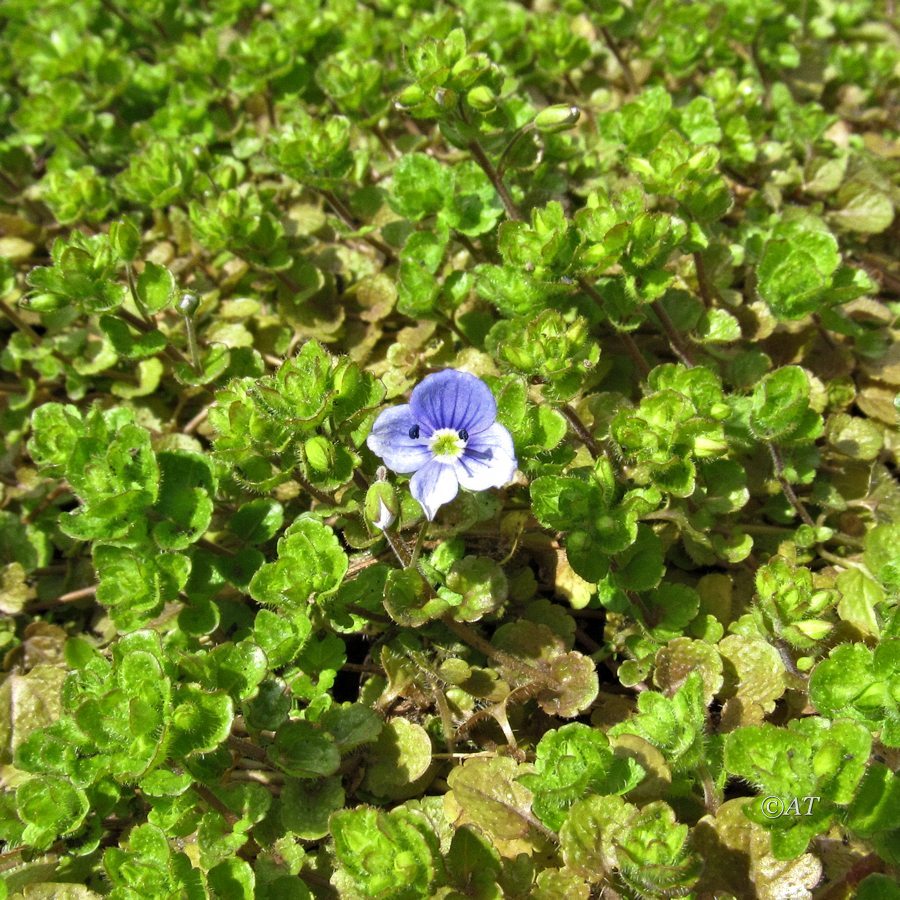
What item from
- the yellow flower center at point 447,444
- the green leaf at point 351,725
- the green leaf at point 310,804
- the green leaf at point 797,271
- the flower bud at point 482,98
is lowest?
the green leaf at point 310,804

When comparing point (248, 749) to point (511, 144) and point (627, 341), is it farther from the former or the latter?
point (511, 144)

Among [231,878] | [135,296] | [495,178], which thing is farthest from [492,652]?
[135,296]

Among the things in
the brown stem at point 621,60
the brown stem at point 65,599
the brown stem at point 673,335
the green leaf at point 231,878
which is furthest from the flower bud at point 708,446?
the brown stem at point 621,60

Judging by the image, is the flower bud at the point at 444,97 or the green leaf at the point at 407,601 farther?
the flower bud at the point at 444,97

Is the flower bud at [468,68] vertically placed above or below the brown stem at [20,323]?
above

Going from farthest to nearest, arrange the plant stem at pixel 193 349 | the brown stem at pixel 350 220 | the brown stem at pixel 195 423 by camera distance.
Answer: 1. the brown stem at pixel 350 220
2. the brown stem at pixel 195 423
3. the plant stem at pixel 193 349

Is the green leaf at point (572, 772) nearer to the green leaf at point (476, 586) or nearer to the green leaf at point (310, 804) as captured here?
the green leaf at point (476, 586)

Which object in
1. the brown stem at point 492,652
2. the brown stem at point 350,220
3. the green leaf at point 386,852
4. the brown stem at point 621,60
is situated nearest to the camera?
the green leaf at point 386,852

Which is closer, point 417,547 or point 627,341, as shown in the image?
point 417,547
